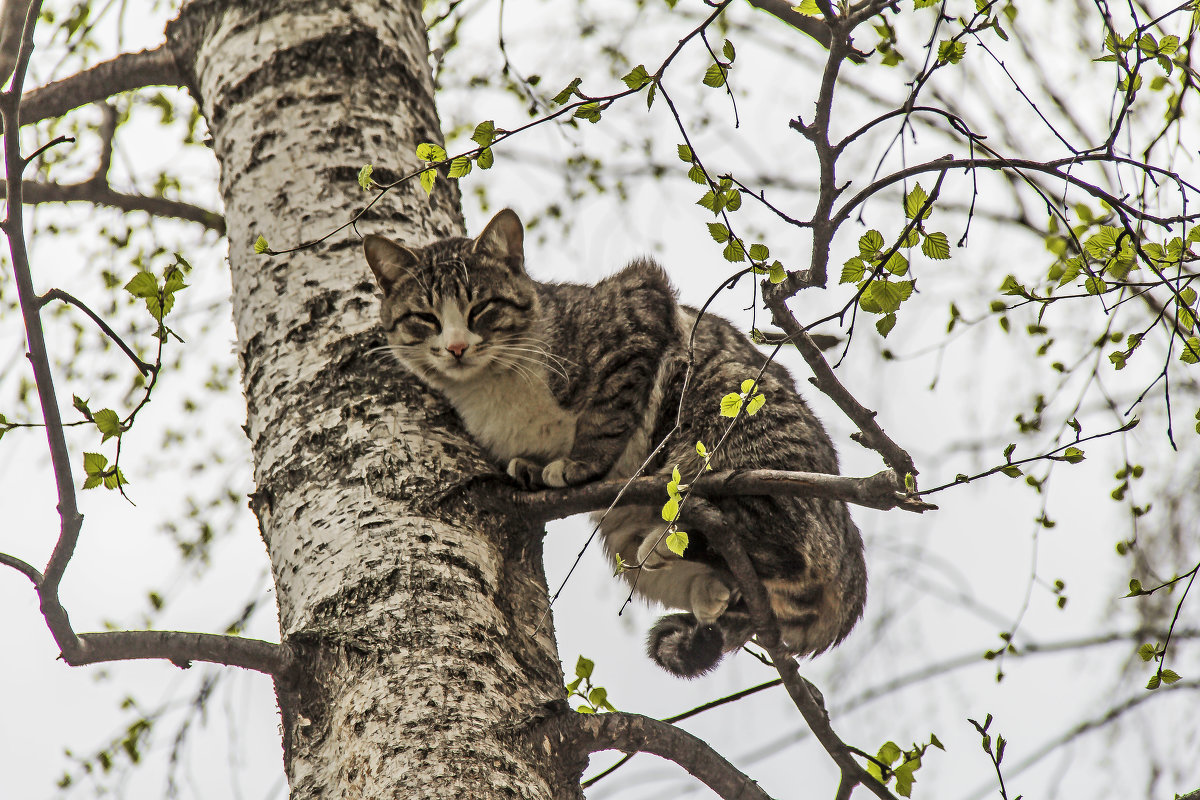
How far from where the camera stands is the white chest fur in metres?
2.78

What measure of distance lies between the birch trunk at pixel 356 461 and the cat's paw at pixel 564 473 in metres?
0.39

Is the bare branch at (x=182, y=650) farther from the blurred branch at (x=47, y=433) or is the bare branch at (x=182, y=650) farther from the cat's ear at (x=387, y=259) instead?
the cat's ear at (x=387, y=259)

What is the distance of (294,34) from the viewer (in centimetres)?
294

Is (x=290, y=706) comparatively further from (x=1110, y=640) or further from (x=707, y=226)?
(x=1110, y=640)

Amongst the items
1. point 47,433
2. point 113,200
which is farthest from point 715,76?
point 113,200

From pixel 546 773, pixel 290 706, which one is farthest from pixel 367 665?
pixel 546 773

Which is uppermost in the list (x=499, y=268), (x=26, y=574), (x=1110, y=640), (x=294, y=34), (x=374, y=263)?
(x=294, y=34)

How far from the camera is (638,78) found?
5.46ft

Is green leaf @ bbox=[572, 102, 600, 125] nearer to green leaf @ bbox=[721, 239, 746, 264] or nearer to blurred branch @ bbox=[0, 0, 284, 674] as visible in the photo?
green leaf @ bbox=[721, 239, 746, 264]

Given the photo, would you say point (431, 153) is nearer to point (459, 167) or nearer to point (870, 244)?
point (459, 167)

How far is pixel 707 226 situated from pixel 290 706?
124cm

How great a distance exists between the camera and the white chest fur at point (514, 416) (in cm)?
278

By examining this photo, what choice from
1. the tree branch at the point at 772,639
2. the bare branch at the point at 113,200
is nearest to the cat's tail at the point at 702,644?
the tree branch at the point at 772,639

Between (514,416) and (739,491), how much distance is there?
101 centimetres
